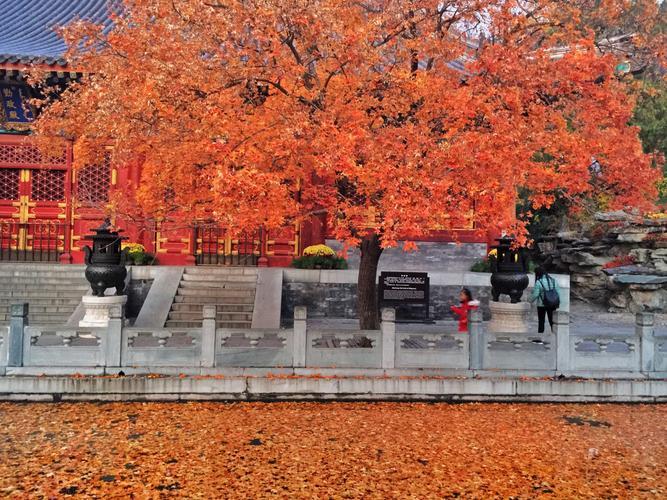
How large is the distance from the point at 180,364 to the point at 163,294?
16.5 ft

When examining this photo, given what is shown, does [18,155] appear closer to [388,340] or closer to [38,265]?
[38,265]

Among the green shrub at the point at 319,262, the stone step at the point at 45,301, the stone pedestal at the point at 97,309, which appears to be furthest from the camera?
the green shrub at the point at 319,262

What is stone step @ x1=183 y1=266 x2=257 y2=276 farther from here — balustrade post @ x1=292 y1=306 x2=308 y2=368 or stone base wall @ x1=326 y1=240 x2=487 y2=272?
balustrade post @ x1=292 y1=306 x2=308 y2=368

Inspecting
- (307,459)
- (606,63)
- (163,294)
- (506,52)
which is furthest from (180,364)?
(606,63)

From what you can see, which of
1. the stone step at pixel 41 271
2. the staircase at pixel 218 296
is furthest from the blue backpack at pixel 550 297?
the stone step at pixel 41 271

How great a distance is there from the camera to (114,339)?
7727 millimetres

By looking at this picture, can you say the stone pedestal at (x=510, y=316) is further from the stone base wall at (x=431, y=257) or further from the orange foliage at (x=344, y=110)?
the stone base wall at (x=431, y=257)

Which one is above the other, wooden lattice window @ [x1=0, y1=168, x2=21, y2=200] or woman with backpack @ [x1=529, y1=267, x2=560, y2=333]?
wooden lattice window @ [x1=0, y1=168, x2=21, y2=200]

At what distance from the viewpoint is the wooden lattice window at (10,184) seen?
1484 cm

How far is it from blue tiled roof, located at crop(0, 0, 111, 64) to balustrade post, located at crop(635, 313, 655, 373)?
13.0 meters

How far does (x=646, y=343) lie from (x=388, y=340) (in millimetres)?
4182

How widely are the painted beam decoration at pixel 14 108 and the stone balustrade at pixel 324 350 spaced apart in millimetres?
8764

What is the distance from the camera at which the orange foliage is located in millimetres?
6996

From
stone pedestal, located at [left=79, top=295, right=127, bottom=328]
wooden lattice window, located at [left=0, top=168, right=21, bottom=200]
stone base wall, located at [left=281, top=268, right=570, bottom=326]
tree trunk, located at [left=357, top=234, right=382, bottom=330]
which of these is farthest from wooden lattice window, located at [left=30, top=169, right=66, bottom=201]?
tree trunk, located at [left=357, top=234, right=382, bottom=330]
